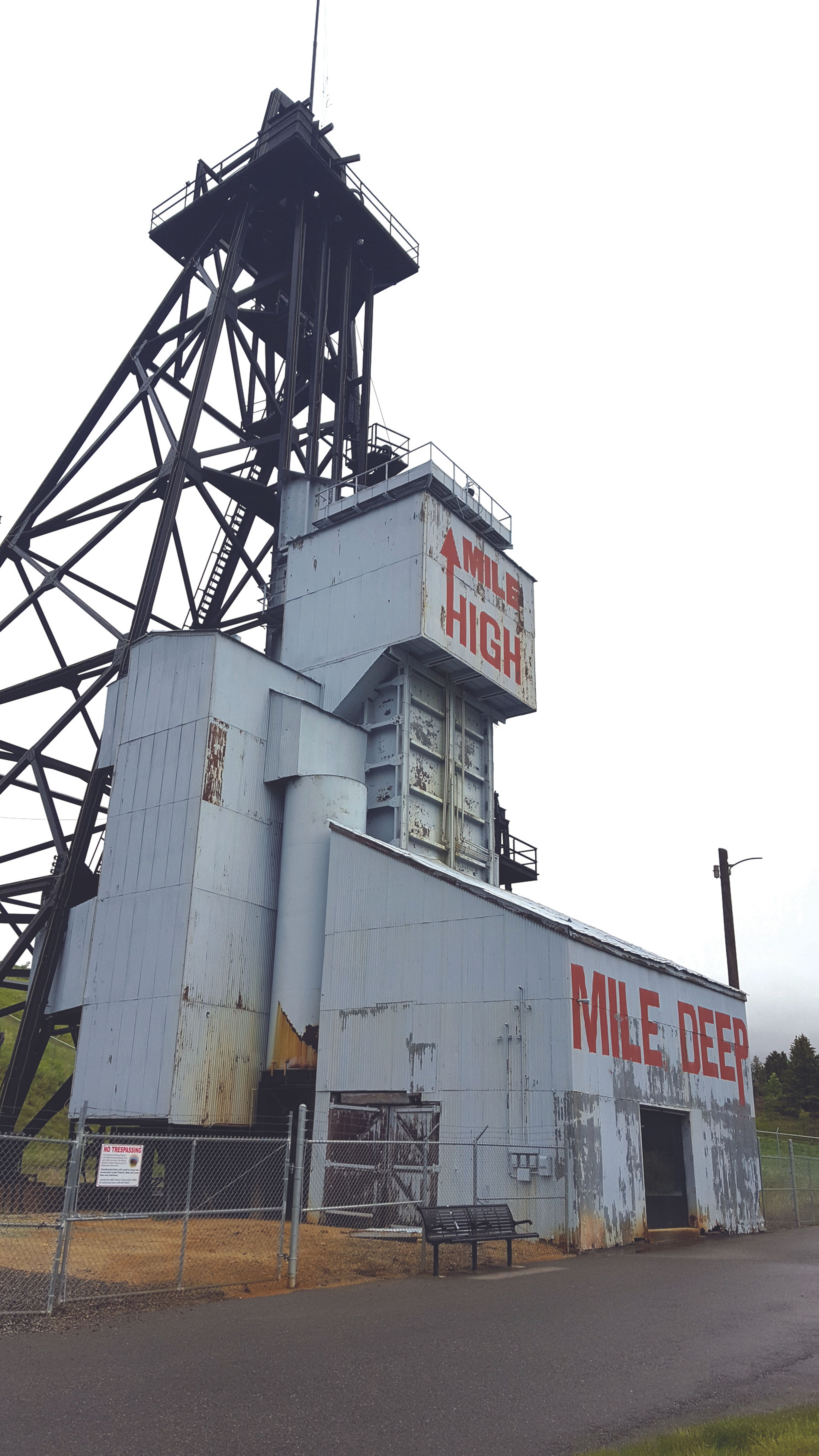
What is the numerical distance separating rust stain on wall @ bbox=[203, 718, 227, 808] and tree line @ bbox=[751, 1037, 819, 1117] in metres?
60.4

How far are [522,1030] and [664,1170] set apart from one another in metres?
5.34

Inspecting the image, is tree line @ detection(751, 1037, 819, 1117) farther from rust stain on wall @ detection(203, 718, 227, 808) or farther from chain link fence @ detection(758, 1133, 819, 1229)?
rust stain on wall @ detection(203, 718, 227, 808)

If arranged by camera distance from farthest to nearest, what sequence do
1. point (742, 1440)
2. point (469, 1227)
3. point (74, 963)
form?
point (74, 963), point (469, 1227), point (742, 1440)

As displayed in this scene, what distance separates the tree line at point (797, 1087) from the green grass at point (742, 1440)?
237 ft

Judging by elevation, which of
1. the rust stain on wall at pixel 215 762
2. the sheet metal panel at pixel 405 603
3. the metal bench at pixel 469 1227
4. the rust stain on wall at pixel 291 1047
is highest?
the sheet metal panel at pixel 405 603

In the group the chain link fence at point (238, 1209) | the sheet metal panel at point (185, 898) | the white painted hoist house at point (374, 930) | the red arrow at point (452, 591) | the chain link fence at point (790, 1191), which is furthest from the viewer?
the red arrow at point (452, 591)

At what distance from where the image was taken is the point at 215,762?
2442 cm

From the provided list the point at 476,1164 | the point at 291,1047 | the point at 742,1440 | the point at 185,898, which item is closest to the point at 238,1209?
the point at 476,1164

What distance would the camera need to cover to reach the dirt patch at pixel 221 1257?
12969 millimetres

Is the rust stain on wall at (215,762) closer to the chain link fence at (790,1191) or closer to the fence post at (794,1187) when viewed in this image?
the chain link fence at (790,1191)

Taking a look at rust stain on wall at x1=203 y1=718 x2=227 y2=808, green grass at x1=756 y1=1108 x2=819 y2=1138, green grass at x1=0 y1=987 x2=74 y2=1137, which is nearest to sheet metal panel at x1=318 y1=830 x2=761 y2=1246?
rust stain on wall at x1=203 y1=718 x2=227 y2=808

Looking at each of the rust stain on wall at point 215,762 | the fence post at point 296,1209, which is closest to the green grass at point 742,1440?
the fence post at point 296,1209

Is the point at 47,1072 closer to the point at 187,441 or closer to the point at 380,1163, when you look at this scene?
the point at 187,441

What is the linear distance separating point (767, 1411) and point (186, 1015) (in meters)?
16.7
